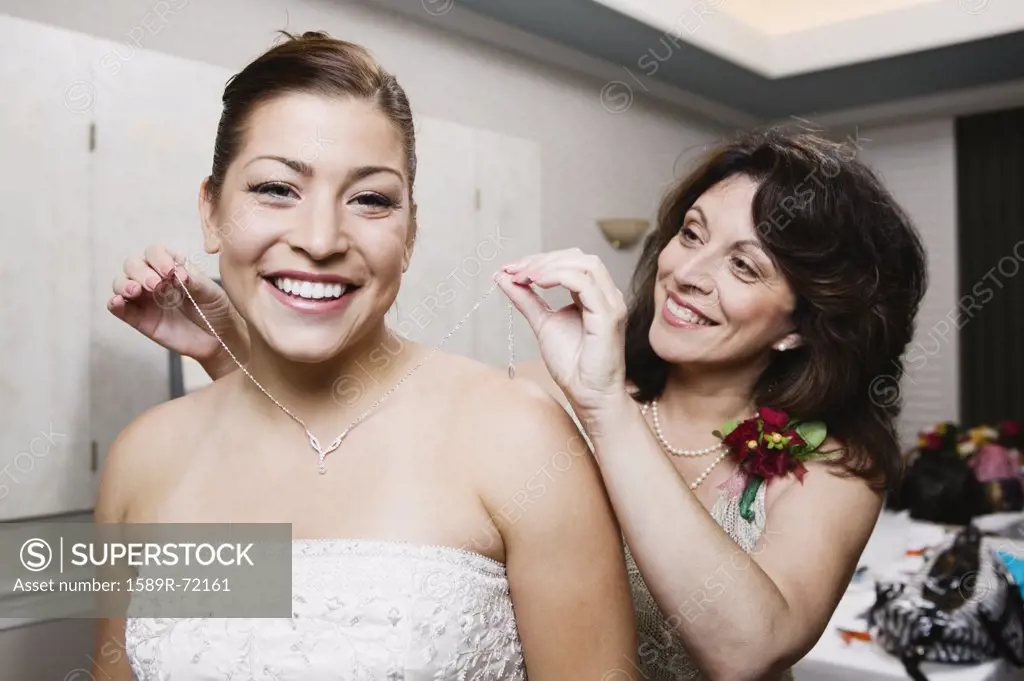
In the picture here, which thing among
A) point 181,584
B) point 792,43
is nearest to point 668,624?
point 181,584

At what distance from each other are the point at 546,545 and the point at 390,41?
2.14m

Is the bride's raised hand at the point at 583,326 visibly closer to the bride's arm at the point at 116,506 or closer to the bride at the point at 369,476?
the bride at the point at 369,476

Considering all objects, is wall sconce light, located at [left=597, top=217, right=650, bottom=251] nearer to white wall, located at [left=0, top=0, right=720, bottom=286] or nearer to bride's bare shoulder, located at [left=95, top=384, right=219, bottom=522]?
white wall, located at [left=0, top=0, right=720, bottom=286]

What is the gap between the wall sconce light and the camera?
409cm

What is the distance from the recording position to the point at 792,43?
4094 millimetres

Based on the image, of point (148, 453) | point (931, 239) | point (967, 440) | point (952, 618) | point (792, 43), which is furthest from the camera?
point (931, 239)

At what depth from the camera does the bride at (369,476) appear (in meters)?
1.22

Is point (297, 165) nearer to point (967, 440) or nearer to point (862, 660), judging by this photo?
point (862, 660)

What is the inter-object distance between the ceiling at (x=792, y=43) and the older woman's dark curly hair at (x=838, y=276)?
1.53 meters

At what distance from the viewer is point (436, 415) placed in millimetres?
1351

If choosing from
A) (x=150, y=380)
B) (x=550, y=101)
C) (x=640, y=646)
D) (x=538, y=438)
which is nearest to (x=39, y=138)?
(x=150, y=380)

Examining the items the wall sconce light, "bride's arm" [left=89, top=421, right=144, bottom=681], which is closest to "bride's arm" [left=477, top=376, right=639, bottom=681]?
"bride's arm" [left=89, top=421, right=144, bottom=681]

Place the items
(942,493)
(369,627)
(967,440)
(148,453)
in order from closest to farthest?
(369,627)
(148,453)
(942,493)
(967,440)

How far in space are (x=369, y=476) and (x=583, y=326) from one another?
0.39 meters
